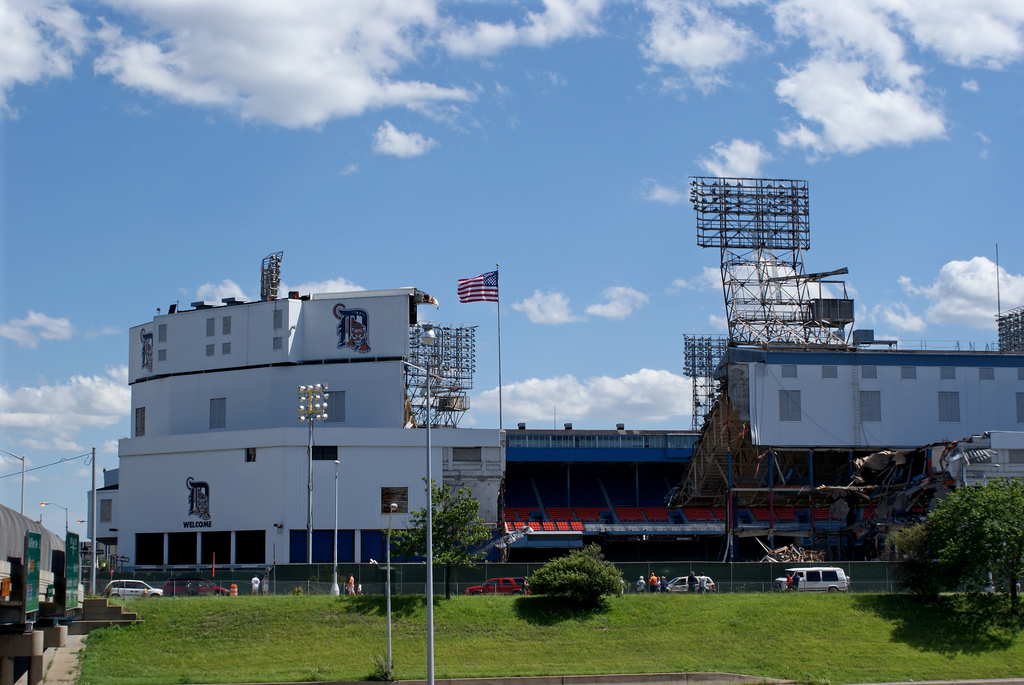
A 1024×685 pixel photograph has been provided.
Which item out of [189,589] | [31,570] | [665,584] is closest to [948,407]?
[665,584]

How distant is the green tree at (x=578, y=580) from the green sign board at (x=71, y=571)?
19230mm

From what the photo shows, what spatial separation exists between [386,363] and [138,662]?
41000mm

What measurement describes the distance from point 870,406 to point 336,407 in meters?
38.2

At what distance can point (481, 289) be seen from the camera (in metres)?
65.1

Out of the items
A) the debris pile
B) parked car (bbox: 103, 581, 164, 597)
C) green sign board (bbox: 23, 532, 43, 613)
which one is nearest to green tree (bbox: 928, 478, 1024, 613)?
the debris pile

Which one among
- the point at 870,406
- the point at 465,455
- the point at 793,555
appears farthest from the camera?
the point at 465,455

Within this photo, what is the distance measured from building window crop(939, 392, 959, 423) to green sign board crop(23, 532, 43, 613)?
63.8 m

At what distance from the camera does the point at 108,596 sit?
45.3 meters

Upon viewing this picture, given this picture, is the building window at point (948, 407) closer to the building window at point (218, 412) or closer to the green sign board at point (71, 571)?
the building window at point (218, 412)

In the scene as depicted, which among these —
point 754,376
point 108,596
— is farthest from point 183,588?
point 754,376

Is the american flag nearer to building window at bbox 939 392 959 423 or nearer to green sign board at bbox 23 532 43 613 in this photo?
building window at bbox 939 392 959 423

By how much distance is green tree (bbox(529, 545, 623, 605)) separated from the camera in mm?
44031

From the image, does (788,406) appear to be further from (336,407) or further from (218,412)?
(218,412)

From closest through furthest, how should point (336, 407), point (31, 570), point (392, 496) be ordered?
point (31, 570) → point (392, 496) → point (336, 407)
